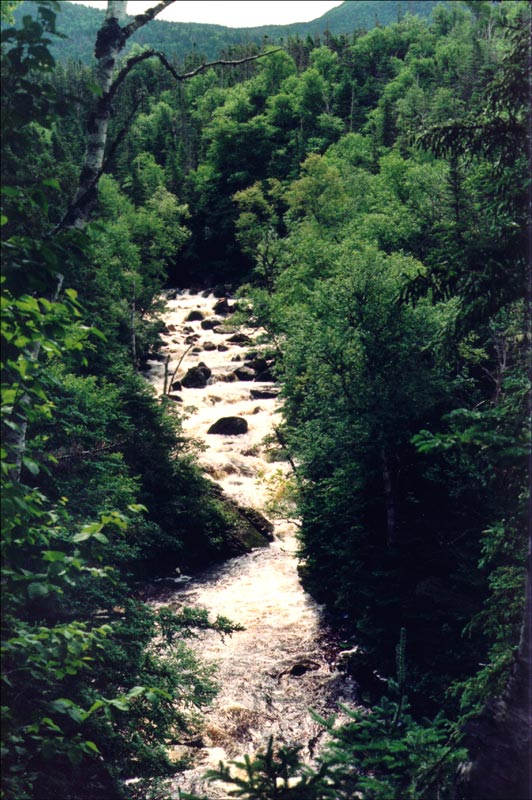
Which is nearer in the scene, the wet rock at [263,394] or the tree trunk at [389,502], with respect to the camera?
the tree trunk at [389,502]

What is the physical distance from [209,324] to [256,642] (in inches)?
1586

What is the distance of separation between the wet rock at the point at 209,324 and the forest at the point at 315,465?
8003 millimetres

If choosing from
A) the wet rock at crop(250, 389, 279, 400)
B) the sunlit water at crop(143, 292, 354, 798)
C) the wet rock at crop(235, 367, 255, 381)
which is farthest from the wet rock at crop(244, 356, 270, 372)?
the sunlit water at crop(143, 292, 354, 798)

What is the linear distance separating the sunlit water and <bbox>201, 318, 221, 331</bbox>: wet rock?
70.4 ft

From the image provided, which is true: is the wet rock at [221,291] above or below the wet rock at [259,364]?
above

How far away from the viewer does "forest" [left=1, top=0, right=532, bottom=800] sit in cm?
514

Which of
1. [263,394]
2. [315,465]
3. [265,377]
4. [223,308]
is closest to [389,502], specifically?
[315,465]

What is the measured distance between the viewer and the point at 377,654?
17.5 m

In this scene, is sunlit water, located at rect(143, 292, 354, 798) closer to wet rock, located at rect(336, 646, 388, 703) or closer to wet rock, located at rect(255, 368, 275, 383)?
wet rock, located at rect(336, 646, 388, 703)

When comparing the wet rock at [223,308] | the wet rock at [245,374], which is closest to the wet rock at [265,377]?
the wet rock at [245,374]

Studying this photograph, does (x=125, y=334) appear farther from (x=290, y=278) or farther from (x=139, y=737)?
(x=139, y=737)

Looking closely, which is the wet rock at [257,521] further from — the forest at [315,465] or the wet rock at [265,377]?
the wet rock at [265,377]

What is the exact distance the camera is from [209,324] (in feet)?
188

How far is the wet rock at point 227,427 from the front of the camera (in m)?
33.8
